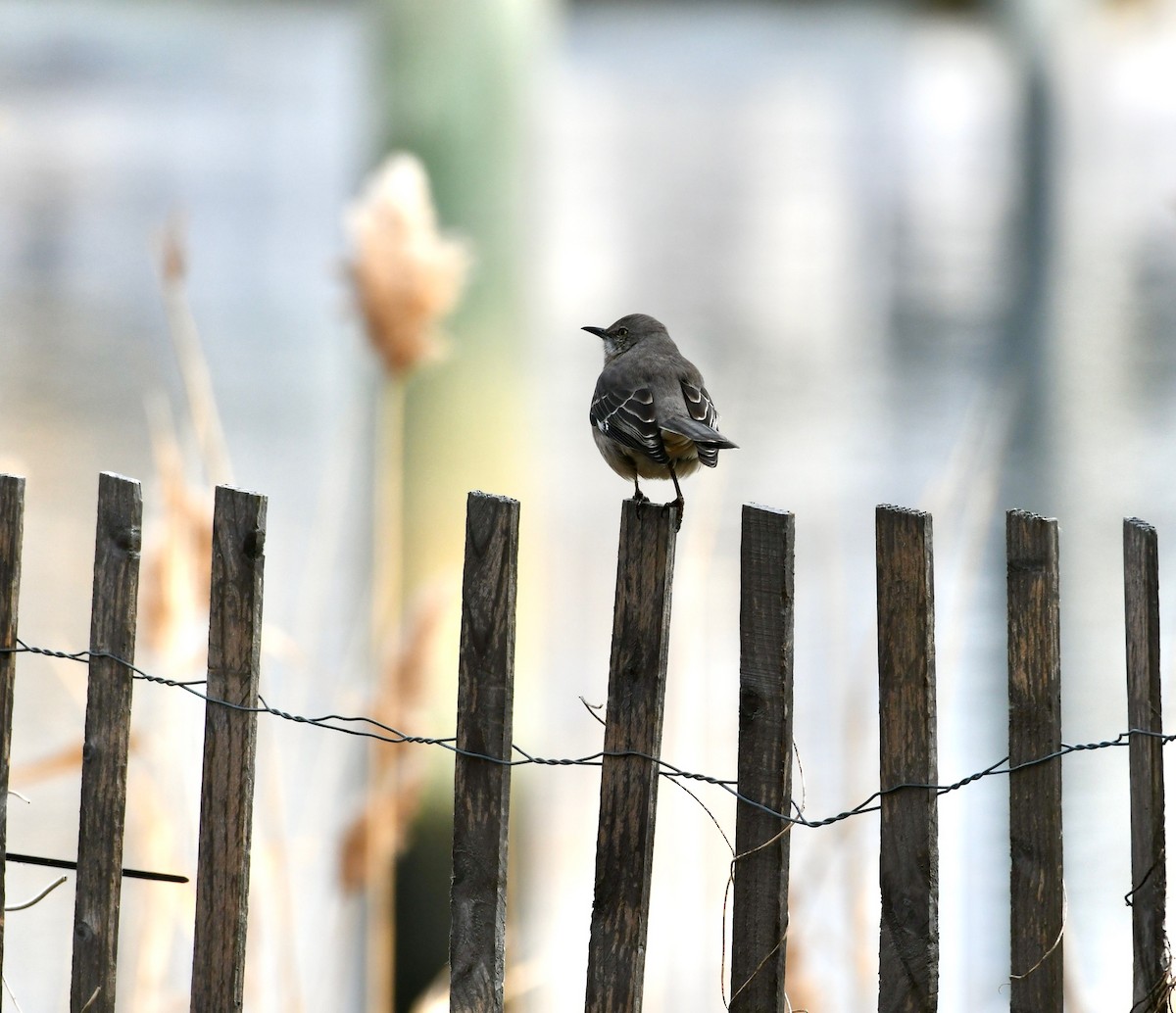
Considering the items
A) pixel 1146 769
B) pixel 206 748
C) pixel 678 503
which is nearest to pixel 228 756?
pixel 206 748

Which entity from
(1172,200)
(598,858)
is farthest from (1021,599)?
(1172,200)

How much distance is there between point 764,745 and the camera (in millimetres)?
1473

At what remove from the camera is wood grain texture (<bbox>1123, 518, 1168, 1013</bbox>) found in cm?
146

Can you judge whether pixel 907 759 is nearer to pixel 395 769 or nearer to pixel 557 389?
pixel 395 769

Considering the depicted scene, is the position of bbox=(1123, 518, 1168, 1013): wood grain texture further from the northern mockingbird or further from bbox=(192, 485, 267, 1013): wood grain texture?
bbox=(192, 485, 267, 1013): wood grain texture

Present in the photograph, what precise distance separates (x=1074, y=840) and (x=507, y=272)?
2.17 metres

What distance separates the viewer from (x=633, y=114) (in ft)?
23.6

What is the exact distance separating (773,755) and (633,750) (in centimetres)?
16

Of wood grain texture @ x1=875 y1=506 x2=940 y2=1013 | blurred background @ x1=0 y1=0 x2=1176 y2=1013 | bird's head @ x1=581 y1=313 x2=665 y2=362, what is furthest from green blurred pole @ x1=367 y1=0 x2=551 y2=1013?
wood grain texture @ x1=875 y1=506 x2=940 y2=1013

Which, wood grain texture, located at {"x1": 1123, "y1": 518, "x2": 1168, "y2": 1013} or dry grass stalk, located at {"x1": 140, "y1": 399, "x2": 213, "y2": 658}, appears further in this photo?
dry grass stalk, located at {"x1": 140, "y1": 399, "x2": 213, "y2": 658}

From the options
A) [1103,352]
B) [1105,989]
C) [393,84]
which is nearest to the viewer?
[393,84]

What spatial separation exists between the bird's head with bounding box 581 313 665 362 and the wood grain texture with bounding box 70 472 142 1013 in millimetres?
908

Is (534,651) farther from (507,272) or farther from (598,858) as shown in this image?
(598,858)

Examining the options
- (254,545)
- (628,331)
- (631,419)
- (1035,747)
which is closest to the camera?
(1035,747)
